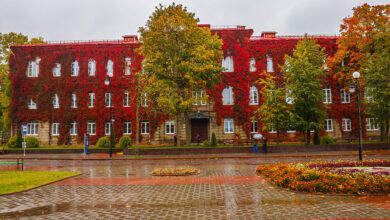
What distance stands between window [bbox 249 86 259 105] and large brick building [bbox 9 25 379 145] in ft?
0.44

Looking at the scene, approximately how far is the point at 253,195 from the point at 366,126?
3271 cm

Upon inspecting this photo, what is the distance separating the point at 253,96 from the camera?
35156 millimetres

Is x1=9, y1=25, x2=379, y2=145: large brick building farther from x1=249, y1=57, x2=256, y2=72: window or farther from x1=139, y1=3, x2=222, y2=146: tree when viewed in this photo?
x1=139, y1=3, x2=222, y2=146: tree

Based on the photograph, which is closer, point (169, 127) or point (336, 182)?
point (336, 182)

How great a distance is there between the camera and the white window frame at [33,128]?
35.5m

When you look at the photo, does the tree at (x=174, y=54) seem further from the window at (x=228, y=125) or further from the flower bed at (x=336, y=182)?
the flower bed at (x=336, y=182)

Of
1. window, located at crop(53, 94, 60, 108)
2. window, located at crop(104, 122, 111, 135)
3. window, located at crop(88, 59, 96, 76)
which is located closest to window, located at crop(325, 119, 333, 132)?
window, located at crop(104, 122, 111, 135)

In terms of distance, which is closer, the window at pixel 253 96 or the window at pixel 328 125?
the window at pixel 328 125

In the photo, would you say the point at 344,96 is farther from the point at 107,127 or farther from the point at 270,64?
the point at 107,127

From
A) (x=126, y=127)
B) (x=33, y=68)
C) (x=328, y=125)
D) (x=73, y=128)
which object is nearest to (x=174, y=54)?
(x=126, y=127)

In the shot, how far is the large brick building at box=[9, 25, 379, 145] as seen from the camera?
112ft

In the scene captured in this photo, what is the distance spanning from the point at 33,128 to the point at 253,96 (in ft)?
98.4

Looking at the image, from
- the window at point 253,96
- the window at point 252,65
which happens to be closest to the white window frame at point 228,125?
the window at point 253,96

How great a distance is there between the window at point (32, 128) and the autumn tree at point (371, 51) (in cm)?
3849
